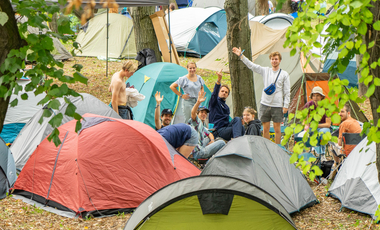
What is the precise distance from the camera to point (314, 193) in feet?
16.6

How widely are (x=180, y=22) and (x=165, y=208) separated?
11238 mm

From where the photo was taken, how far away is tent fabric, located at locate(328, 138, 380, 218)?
4266 millimetres

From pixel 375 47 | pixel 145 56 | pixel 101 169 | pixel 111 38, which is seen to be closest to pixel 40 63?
pixel 375 47

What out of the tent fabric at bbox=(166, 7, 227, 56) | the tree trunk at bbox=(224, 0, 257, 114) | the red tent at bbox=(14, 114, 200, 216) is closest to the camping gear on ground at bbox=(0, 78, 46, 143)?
the red tent at bbox=(14, 114, 200, 216)

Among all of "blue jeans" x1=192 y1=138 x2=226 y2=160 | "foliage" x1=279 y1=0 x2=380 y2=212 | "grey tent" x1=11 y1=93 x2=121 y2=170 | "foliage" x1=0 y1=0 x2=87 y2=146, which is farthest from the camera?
"grey tent" x1=11 y1=93 x2=121 y2=170

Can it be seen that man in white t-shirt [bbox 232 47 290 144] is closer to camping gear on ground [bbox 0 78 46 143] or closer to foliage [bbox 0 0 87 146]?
camping gear on ground [bbox 0 78 46 143]

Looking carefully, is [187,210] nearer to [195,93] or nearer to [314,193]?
[314,193]

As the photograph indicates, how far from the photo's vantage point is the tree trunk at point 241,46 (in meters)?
6.56

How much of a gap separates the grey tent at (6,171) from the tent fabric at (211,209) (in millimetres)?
2447

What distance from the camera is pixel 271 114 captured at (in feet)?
20.1

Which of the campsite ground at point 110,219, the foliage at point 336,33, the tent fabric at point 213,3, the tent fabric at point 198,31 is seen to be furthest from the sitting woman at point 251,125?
the tent fabric at point 213,3

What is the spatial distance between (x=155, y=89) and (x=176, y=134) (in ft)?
8.02

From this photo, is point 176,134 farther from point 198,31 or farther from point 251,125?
point 198,31

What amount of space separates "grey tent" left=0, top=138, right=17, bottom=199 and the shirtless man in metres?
1.66
